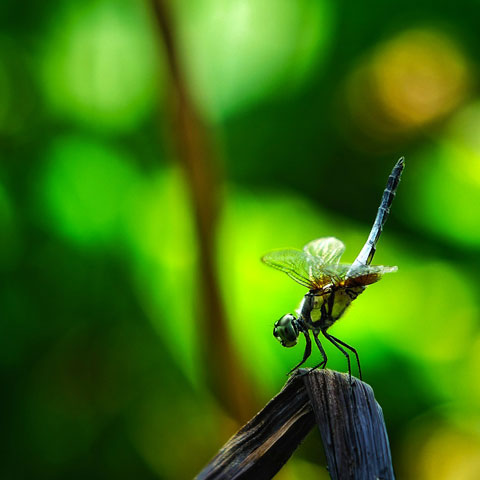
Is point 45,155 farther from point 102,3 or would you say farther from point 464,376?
point 464,376

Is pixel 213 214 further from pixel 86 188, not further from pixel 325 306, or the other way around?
pixel 325 306

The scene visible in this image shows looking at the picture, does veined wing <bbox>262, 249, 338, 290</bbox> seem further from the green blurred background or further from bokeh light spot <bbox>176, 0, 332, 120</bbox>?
bokeh light spot <bbox>176, 0, 332, 120</bbox>

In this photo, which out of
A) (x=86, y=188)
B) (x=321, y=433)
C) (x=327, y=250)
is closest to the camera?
(x=321, y=433)

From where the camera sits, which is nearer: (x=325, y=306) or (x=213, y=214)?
(x=325, y=306)

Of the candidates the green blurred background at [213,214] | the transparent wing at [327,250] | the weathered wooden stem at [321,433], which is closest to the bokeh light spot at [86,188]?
the green blurred background at [213,214]

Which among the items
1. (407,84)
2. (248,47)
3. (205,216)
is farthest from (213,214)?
(407,84)

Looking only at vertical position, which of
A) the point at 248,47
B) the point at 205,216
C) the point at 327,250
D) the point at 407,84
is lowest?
the point at 205,216

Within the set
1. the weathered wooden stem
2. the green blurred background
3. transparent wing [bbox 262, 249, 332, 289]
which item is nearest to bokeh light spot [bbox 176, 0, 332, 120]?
the green blurred background
